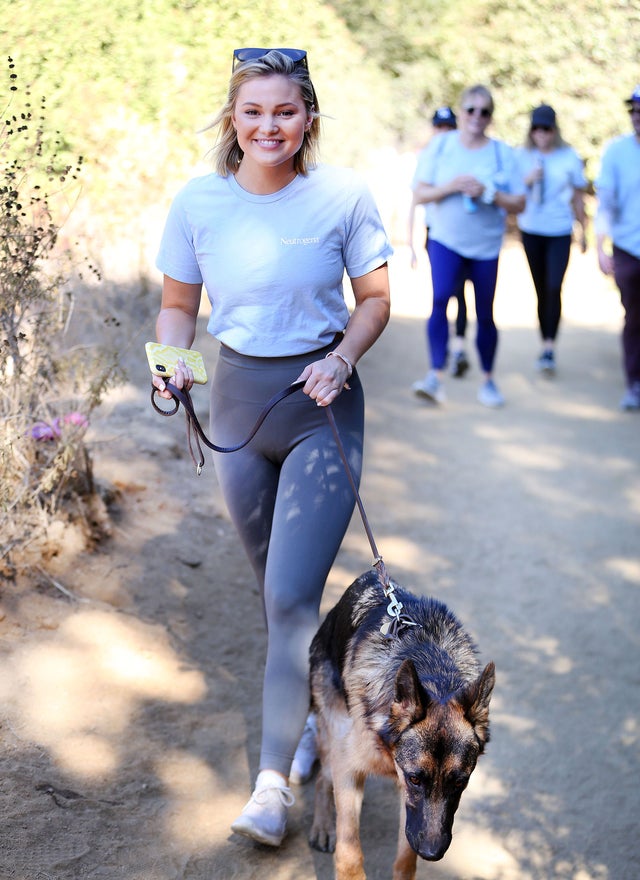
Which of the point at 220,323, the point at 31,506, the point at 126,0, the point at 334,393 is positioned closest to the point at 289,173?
the point at 220,323

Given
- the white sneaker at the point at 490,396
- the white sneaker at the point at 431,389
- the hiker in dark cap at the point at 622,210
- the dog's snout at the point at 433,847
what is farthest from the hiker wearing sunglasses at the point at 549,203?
the dog's snout at the point at 433,847

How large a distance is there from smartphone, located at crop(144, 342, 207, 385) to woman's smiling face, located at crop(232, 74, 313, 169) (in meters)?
0.71

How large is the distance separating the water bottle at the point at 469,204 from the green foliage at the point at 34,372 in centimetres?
404

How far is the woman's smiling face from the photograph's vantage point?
3.41 meters

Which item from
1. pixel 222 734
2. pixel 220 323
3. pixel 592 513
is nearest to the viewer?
pixel 220 323

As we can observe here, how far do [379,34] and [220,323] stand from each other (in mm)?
19794

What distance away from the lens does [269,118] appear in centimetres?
341

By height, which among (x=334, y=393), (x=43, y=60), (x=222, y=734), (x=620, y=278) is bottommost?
(x=222, y=734)

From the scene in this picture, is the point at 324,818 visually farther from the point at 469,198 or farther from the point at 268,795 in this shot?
the point at 469,198

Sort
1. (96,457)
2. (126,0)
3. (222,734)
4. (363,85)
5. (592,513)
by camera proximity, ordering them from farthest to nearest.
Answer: (363,85) → (126,0) → (592,513) → (96,457) → (222,734)

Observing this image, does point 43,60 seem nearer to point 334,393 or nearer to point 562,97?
point 334,393

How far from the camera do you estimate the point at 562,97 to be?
1752 cm

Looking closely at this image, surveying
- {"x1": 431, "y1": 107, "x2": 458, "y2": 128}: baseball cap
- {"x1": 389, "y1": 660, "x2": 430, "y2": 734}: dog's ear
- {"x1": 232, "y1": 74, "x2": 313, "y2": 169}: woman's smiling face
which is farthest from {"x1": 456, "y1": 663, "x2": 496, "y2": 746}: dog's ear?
{"x1": 431, "y1": 107, "x2": 458, "y2": 128}: baseball cap

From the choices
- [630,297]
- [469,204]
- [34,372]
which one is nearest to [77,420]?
[34,372]
